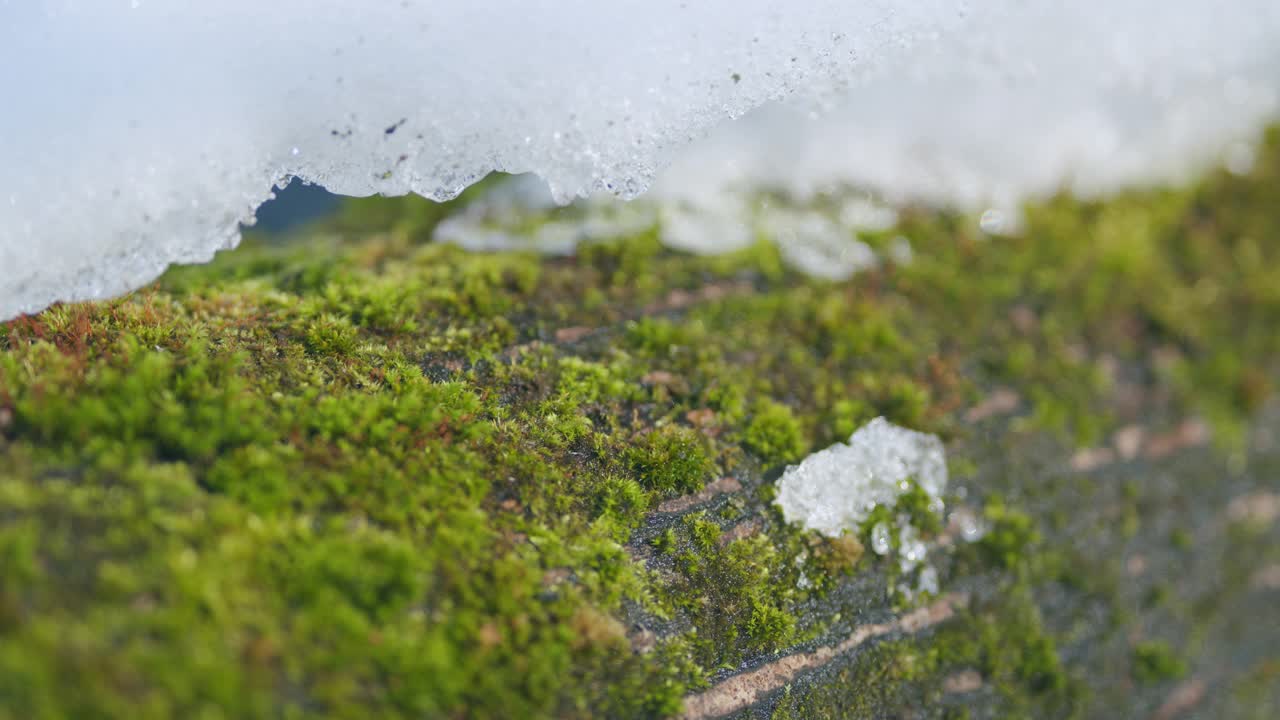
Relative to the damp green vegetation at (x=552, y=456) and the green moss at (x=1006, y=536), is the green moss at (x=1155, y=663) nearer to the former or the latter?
the damp green vegetation at (x=552, y=456)

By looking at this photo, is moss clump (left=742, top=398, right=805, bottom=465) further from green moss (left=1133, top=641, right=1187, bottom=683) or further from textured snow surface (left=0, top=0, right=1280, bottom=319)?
green moss (left=1133, top=641, right=1187, bottom=683)

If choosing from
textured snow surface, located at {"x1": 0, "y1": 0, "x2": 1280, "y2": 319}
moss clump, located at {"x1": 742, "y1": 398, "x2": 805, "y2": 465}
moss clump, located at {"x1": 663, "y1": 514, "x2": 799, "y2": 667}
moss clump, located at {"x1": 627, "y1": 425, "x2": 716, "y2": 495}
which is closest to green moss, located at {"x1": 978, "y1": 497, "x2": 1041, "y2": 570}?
moss clump, located at {"x1": 742, "y1": 398, "x2": 805, "y2": 465}

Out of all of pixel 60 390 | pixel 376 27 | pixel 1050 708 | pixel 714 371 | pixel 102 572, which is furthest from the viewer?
pixel 714 371

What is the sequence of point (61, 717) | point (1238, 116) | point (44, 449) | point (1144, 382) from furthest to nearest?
1. point (1238, 116)
2. point (1144, 382)
3. point (44, 449)
4. point (61, 717)

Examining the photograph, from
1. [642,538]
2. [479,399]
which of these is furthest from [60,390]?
[642,538]

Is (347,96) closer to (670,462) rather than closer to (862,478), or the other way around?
(670,462)

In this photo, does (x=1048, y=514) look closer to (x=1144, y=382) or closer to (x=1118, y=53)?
(x=1144, y=382)

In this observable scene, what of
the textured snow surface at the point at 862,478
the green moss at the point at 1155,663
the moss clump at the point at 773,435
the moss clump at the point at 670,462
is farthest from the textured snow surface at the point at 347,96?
the green moss at the point at 1155,663
